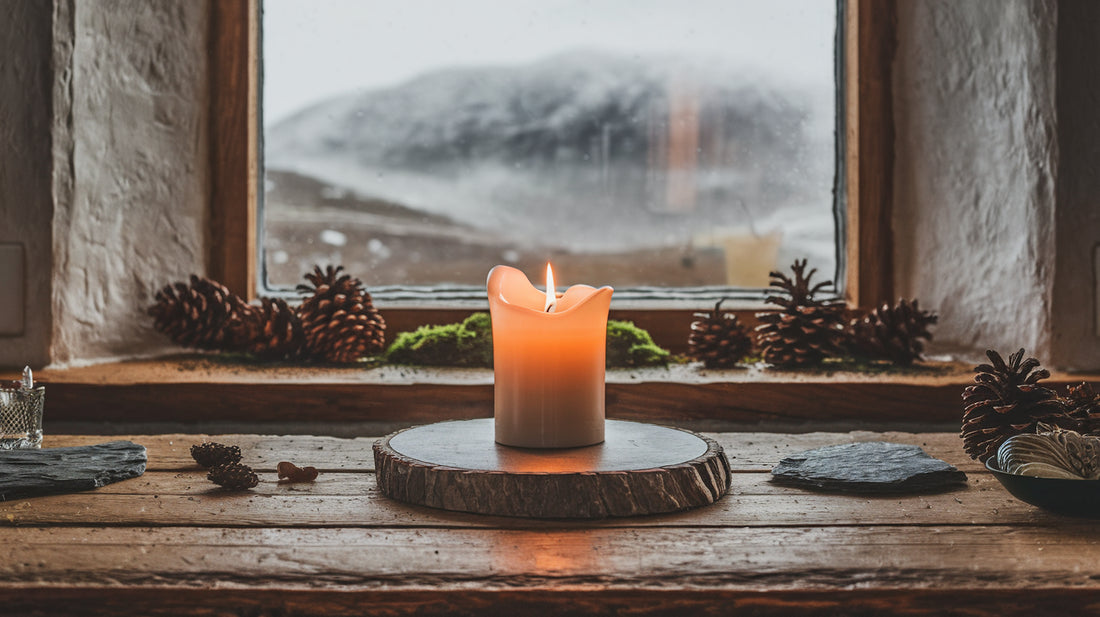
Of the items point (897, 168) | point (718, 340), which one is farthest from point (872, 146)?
point (718, 340)

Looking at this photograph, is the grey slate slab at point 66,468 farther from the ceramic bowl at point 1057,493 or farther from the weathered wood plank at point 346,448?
the ceramic bowl at point 1057,493

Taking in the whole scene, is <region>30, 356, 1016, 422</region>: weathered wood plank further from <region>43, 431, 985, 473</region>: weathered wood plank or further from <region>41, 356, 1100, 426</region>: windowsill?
<region>43, 431, 985, 473</region>: weathered wood plank

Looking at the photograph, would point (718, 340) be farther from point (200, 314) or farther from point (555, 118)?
point (200, 314)

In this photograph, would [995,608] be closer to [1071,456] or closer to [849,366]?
[1071,456]

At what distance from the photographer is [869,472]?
769 millimetres

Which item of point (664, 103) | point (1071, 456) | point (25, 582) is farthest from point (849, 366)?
point (25, 582)

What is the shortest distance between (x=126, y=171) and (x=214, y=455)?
86 centimetres

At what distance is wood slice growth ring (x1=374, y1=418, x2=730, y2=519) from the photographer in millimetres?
646

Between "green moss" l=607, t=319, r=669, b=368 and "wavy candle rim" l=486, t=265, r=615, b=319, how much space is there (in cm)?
61

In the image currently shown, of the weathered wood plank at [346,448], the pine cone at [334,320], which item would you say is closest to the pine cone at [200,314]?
the pine cone at [334,320]

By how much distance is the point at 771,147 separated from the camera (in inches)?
66.2

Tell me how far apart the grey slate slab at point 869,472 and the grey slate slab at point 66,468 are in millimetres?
609

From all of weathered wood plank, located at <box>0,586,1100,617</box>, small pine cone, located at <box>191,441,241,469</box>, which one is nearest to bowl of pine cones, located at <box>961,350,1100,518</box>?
weathered wood plank, located at <box>0,586,1100,617</box>

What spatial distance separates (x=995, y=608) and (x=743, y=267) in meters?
1.21
